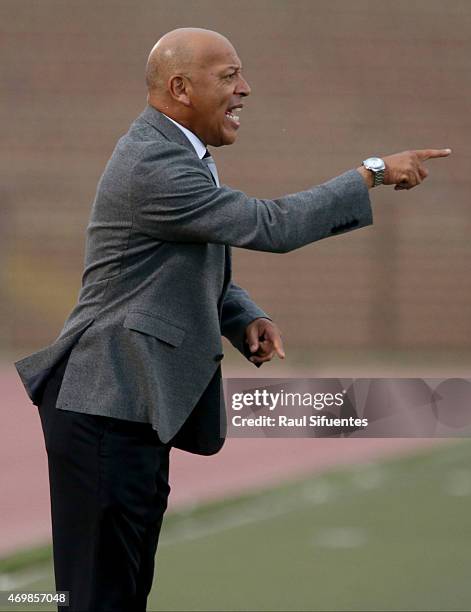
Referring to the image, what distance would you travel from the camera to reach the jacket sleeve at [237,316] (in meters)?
3.51

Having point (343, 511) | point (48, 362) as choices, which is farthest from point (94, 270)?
point (343, 511)

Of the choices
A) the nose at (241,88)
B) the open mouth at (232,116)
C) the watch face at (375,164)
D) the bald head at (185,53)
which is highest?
the bald head at (185,53)

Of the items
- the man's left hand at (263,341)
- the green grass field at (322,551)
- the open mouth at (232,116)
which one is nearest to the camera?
the open mouth at (232,116)

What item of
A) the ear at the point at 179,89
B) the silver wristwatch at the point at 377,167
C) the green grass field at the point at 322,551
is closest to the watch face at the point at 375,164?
the silver wristwatch at the point at 377,167

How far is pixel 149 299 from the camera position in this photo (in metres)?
3.12

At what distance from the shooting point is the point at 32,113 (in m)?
14.8

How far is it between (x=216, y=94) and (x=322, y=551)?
310cm

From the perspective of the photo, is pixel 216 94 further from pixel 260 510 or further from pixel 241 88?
pixel 260 510

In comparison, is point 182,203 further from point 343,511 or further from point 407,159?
point 343,511

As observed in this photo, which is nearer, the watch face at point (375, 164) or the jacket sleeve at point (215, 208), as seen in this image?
the jacket sleeve at point (215, 208)

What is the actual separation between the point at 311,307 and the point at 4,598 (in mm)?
9916

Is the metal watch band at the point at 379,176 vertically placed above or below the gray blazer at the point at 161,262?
above

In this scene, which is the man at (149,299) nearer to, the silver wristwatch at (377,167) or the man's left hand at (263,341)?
the silver wristwatch at (377,167)

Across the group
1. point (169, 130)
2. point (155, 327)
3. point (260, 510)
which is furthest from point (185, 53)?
point (260, 510)
